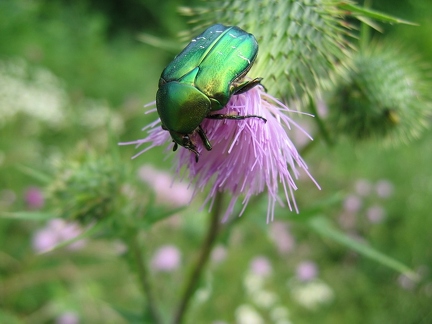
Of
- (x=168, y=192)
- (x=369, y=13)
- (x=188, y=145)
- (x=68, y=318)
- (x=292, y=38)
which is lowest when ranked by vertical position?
(x=68, y=318)

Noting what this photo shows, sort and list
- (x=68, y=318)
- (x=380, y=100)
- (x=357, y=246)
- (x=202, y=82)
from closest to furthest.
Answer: (x=202, y=82) → (x=357, y=246) → (x=380, y=100) → (x=68, y=318)

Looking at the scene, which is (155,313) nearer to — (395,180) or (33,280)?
(33,280)

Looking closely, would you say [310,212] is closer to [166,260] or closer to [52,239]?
[166,260]

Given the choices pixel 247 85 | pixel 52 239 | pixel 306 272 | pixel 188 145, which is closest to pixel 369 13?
pixel 247 85

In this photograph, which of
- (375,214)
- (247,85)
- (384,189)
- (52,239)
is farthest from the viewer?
(384,189)

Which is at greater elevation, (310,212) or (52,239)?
(310,212)

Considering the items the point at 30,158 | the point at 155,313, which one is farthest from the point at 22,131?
the point at 155,313

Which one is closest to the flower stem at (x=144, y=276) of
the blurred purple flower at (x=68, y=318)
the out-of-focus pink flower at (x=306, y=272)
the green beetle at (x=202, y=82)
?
the green beetle at (x=202, y=82)

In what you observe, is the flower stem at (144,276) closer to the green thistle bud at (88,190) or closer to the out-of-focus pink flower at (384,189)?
the green thistle bud at (88,190)
